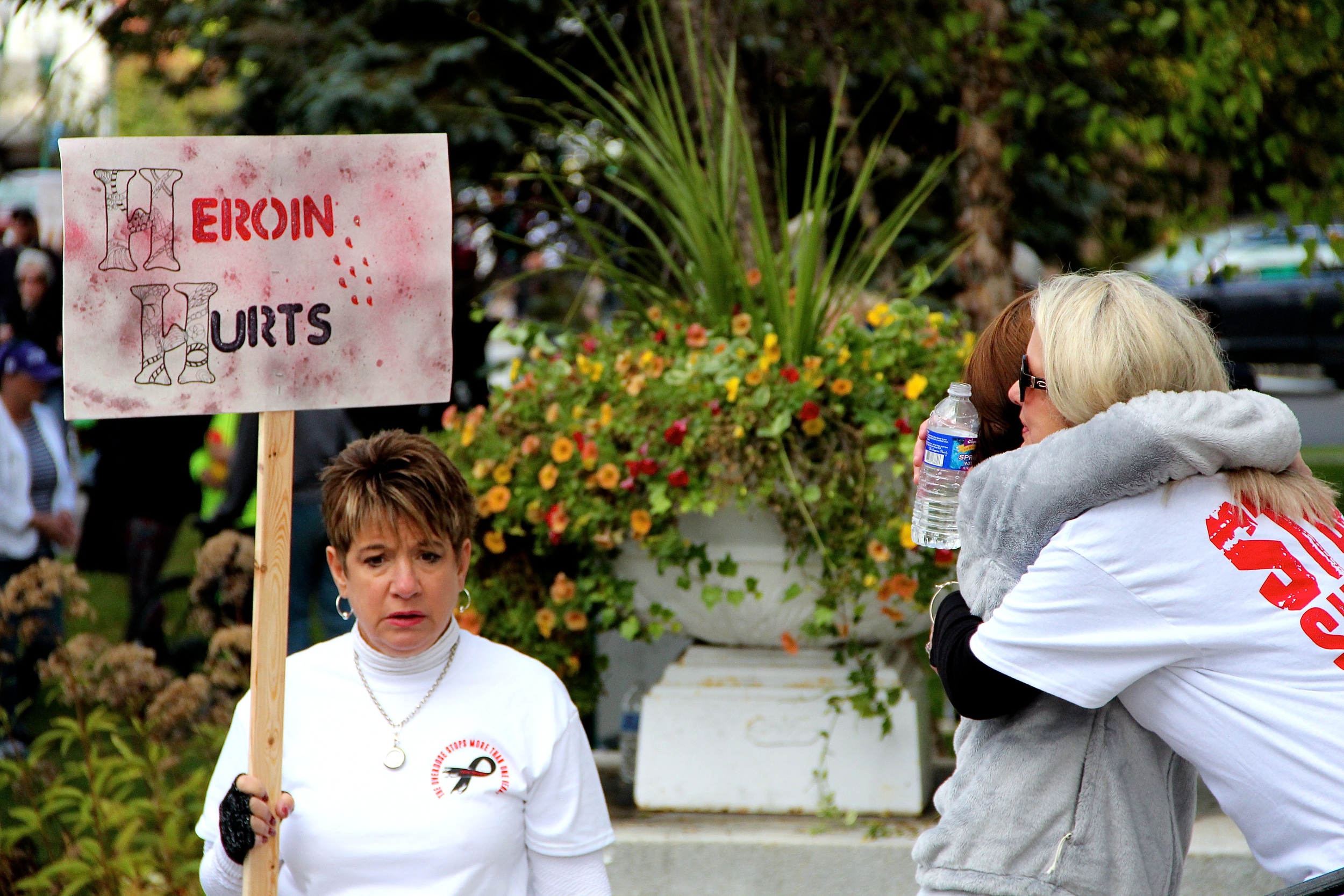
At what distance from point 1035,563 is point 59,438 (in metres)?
5.11

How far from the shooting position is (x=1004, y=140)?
5.01 metres

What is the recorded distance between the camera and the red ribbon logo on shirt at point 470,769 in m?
2.12

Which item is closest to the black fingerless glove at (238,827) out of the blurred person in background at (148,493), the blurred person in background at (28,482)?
the blurred person in background at (28,482)

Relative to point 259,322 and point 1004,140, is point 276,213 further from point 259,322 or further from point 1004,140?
point 1004,140

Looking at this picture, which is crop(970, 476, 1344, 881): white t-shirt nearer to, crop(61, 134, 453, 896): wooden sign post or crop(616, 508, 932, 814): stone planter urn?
crop(61, 134, 453, 896): wooden sign post

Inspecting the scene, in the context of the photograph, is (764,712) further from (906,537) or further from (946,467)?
(946,467)

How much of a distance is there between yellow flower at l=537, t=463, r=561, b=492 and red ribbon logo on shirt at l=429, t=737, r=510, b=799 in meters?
1.54

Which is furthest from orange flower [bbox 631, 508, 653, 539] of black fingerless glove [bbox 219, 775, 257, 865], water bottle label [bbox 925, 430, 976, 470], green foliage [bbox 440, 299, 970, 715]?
black fingerless glove [bbox 219, 775, 257, 865]

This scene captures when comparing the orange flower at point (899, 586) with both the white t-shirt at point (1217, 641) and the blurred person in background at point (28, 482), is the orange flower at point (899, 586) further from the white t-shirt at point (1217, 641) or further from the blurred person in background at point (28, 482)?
the blurred person in background at point (28, 482)

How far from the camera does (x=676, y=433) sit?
11.8 feet

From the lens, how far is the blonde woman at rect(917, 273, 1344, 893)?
1.73 m

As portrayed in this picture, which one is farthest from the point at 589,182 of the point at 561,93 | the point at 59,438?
the point at 59,438

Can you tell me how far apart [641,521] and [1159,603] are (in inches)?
79.2

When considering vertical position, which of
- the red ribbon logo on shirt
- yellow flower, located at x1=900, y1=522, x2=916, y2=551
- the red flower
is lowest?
the red ribbon logo on shirt
